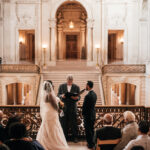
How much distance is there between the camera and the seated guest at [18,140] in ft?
11.1

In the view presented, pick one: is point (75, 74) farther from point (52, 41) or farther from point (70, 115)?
point (70, 115)

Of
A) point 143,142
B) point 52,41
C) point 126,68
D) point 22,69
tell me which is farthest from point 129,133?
point 52,41

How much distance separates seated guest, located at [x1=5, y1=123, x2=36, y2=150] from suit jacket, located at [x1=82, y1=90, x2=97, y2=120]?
9.36ft

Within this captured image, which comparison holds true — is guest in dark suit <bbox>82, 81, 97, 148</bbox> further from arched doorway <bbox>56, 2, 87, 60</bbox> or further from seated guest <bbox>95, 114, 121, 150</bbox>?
arched doorway <bbox>56, 2, 87, 60</bbox>

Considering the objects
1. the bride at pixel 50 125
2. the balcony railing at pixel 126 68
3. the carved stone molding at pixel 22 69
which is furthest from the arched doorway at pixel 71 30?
the bride at pixel 50 125

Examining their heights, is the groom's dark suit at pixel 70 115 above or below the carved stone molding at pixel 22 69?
below

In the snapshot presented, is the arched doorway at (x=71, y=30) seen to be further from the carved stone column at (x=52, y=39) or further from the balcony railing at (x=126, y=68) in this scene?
the balcony railing at (x=126, y=68)

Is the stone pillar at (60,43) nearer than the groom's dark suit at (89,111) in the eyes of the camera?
No

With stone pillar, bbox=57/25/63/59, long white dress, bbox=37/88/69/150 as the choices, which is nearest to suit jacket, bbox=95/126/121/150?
long white dress, bbox=37/88/69/150

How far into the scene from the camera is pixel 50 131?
5.74m

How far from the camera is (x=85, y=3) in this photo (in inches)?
843

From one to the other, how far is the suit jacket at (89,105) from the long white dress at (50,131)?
82 centimetres

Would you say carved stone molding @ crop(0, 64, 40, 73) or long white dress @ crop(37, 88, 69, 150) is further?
carved stone molding @ crop(0, 64, 40, 73)

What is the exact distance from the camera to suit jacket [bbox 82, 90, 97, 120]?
616cm
